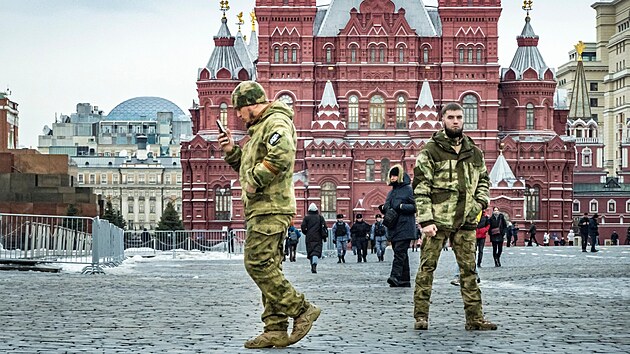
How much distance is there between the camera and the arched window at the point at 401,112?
3600 inches

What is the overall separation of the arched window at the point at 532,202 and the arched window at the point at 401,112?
9428 mm

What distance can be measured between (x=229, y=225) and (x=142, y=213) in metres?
66.9

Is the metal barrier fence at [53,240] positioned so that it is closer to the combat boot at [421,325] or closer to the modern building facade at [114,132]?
the combat boot at [421,325]

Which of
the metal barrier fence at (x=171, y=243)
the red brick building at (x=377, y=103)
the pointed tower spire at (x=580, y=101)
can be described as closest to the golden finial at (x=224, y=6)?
the red brick building at (x=377, y=103)

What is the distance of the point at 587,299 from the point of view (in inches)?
661

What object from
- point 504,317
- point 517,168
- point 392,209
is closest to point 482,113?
point 517,168

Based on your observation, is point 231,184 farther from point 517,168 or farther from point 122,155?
point 122,155

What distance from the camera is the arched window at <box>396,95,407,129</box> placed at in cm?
9144

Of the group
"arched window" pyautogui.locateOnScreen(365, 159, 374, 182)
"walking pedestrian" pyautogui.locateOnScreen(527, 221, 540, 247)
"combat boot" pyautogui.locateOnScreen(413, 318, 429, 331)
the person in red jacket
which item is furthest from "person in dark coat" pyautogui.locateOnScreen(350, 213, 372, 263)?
"arched window" pyautogui.locateOnScreen(365, 159, 374, 182)

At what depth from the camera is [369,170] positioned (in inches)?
3568

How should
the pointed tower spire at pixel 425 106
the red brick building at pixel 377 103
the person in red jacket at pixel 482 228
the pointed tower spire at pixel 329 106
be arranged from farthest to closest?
the pointed tower spire at pixel 329 106, the red brick building at pixel 377 103, the pointed tower spire at pixel 425 106, the person in red jacket at pixel 482 228

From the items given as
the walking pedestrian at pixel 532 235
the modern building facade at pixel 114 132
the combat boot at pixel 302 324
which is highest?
the modern building facade at pixel 114 132

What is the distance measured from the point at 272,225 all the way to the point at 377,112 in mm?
80951

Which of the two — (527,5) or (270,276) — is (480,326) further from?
(527,5)
